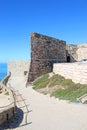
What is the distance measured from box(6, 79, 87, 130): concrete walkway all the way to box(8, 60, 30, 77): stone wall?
1956 centimetres

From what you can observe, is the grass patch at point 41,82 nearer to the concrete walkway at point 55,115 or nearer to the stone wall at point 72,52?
the concrete walkway at point 55,115

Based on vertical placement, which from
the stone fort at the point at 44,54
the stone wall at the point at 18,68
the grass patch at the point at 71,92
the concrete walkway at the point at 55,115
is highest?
the stone fort at the point at 44,54

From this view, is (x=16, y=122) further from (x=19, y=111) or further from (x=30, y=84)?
(x=30, y=84)

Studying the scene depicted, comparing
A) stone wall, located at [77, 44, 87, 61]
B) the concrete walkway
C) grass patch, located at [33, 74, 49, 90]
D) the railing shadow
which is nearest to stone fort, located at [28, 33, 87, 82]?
grass patch, located at [33, 74, 49, 90]

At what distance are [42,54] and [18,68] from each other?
9.30 meters

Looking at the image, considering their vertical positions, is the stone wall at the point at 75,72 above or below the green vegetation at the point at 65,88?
above

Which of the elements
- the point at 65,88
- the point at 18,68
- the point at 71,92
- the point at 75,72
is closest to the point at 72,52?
the point at 18,68

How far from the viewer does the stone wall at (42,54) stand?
30.2 metres

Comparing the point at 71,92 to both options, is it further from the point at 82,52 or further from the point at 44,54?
the point at 82,52

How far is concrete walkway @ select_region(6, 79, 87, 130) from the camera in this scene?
41.2 ft

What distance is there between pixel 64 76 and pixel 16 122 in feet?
43.4

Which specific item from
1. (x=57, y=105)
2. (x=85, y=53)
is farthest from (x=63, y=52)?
(x=57, y=105)

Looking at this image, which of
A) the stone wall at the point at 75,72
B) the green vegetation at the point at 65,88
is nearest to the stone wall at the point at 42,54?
the green vegetation at the point at 65,88

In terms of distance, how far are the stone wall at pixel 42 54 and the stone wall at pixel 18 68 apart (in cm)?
608
